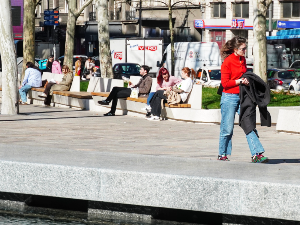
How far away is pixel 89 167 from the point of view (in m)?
6.66

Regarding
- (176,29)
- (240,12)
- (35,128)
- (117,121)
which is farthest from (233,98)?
(176,29)

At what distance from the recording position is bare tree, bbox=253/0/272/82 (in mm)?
18828

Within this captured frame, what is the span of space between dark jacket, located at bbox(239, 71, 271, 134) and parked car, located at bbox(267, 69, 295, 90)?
20919 millimetres

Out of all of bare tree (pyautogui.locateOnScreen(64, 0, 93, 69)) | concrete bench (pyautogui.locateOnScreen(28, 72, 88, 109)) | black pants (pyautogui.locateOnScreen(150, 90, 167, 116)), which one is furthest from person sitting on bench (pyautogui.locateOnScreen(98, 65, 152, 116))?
bare tree (pyautogui.locateOnScreen(64, 0, 93, 69))

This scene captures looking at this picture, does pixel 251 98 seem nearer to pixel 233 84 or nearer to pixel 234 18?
pixel 233 84

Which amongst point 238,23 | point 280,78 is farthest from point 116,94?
point 238,23

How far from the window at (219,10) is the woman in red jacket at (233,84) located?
46.5 metres

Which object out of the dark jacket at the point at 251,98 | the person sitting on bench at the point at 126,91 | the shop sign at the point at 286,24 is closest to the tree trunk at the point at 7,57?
the person sitting on bench at the point at 126,91

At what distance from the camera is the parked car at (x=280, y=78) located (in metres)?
29.1

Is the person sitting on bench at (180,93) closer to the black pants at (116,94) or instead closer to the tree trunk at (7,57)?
the black pants at (116,94)

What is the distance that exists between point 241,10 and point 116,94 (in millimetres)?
37275

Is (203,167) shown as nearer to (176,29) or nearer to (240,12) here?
(240,12)

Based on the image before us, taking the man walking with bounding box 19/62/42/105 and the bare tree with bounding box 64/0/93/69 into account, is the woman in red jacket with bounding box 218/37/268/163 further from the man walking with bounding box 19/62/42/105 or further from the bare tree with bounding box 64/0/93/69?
the bare tree with bounding box 64/0/93/69

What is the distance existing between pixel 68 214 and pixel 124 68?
1240 inches
